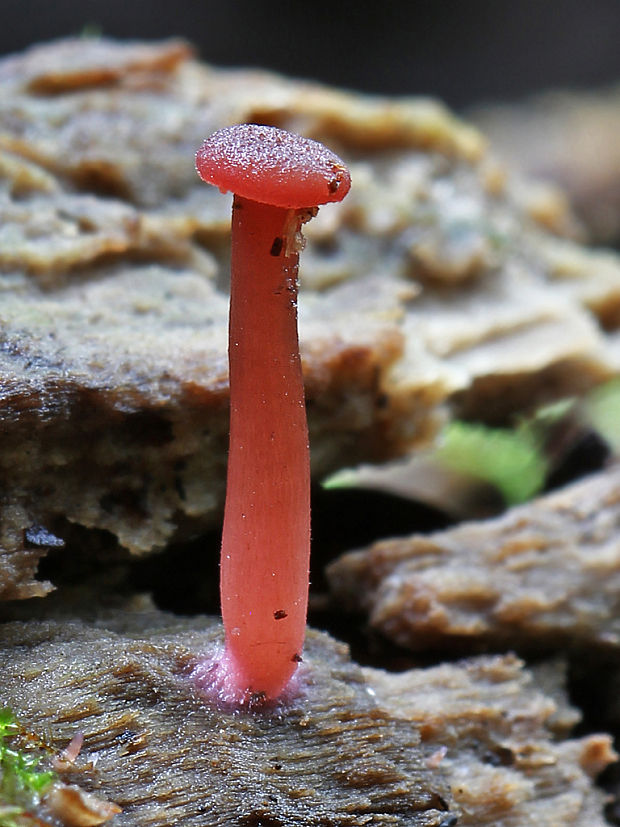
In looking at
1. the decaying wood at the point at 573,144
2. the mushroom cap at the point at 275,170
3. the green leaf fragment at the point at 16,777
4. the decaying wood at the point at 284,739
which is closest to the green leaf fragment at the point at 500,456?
the decaying wood at the point at 284,739

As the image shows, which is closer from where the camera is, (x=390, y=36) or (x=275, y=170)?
(x=275, y=170)

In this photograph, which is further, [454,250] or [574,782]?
[454,250]

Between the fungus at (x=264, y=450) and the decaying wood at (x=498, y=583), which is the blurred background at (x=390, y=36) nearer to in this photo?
the decaying wood at (x=498, y=583)

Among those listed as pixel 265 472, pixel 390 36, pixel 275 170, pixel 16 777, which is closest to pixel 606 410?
pixel 265 472

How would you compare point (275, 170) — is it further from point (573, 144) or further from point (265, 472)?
point (573, 144)

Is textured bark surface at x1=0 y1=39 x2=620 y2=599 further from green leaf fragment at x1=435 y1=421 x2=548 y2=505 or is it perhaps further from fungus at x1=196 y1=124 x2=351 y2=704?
fungus at x1=196 y1=124 x2=351 y2=704

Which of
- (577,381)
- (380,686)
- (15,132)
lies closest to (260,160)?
(380,686)

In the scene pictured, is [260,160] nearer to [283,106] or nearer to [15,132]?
[15,132]
